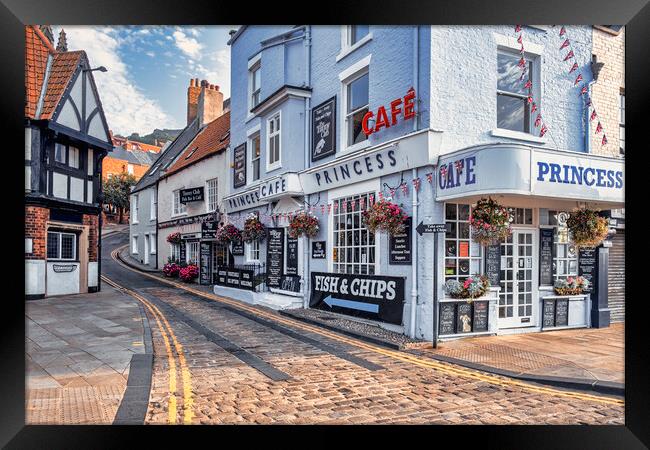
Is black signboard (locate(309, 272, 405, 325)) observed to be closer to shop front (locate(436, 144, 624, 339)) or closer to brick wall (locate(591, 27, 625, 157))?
shop front (locate(436, 144, 624, 339))

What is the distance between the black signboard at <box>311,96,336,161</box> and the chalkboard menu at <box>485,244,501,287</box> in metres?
4.66

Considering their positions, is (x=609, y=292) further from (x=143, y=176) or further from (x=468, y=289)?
(x=143, y=176)

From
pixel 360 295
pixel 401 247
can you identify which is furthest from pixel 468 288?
pixel 360 295

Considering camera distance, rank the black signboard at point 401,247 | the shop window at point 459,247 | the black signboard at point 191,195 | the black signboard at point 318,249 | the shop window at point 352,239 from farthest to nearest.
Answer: the black signboard at point 191,195, the black signboard at point 318,249, the shop window at point 352,239, the black signboard at point 401,247, the shop window at point 459,247

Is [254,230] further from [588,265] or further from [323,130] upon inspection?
[588,265]

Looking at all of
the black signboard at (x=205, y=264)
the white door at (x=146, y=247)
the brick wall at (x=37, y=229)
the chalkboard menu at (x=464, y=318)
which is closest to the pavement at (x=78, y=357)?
the brick wall at (x=37, y=229)

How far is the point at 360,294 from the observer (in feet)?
31.0

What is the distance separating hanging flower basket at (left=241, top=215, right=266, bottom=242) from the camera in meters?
14.0

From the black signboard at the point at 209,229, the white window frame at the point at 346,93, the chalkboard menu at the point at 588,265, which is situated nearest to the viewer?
the chalkboard menu at the point at 588,265

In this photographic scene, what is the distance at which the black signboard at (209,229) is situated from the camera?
17816 mm

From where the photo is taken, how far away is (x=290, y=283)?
40.9 ft

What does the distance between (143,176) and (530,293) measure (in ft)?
72.5

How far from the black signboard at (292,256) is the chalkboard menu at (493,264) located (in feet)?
18.6

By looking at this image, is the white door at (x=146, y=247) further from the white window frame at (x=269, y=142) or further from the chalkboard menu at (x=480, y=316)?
the chalkboard menu at (x=480, y=316)
